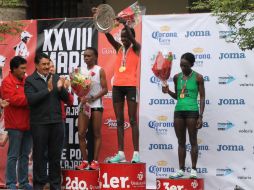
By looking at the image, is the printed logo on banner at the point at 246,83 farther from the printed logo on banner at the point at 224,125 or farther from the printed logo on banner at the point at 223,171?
the printed logo on banner at the point at 223,171

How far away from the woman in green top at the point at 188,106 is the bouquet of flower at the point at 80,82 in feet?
3.74

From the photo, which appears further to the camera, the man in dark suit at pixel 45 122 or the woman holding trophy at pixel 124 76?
the woman holding trophy at pixel 124 76

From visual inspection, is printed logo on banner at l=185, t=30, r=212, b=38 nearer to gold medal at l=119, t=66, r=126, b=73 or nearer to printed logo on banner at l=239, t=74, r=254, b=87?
printed logo on banner at l=239, t=74, r=254, b=87

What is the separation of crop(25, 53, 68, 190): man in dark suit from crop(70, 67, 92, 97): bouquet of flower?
24 centimetres

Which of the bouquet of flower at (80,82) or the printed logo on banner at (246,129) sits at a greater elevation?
the bouquet of flower at (80,82)

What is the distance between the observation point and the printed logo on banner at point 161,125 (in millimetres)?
11762

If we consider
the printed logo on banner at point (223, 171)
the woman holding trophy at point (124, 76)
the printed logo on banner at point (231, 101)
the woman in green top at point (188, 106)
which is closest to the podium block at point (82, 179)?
the woman holding trophy at point (124, 76)

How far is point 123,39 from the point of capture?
33.8 ft

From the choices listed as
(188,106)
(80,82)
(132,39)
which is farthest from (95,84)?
(188,106)

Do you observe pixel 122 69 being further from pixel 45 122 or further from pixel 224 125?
pixel 224 125

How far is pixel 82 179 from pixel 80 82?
1.40 meters

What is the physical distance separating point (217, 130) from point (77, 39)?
2998mm

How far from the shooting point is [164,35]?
1186 centimetres

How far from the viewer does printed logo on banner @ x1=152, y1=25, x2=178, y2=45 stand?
11.8 m
